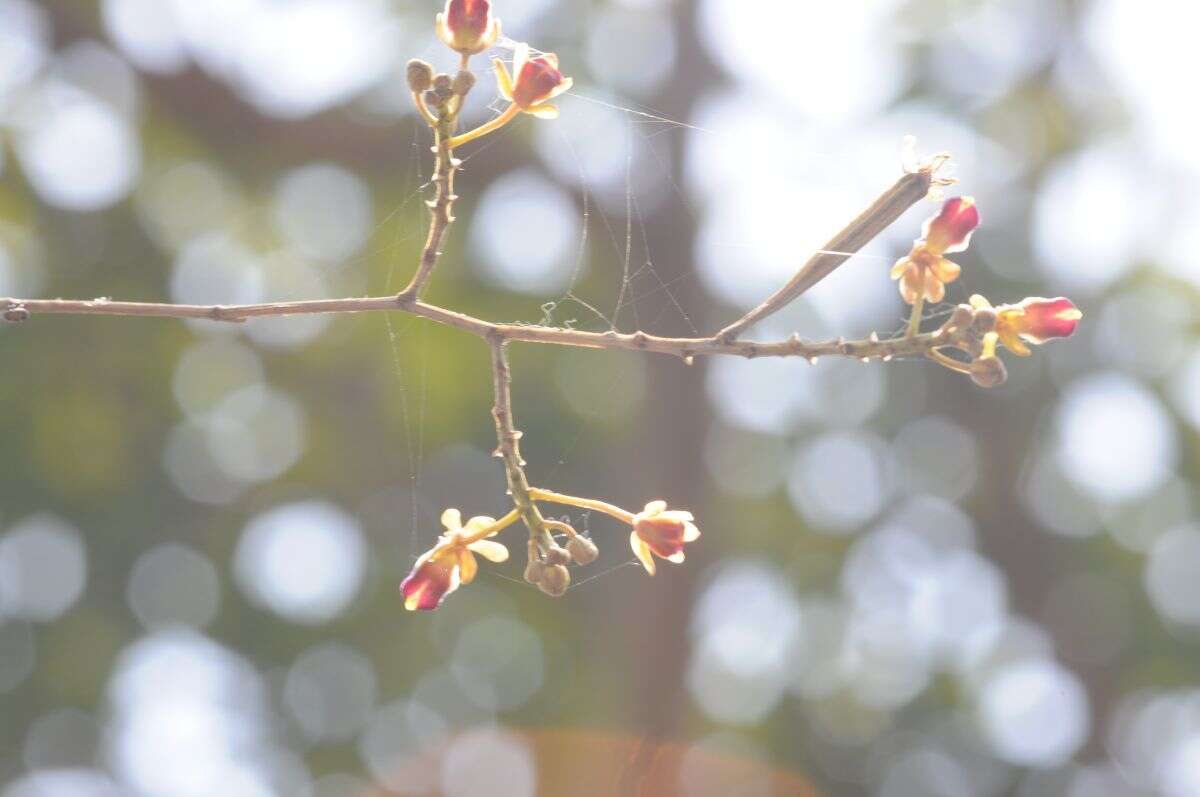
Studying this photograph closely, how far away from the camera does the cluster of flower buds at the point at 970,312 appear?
155 centimetres

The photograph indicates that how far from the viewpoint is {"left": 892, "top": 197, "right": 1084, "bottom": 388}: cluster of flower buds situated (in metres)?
1.55

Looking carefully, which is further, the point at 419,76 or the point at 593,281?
the point at 593,281

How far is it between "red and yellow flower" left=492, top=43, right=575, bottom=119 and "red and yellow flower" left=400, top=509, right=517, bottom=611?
1.87ft

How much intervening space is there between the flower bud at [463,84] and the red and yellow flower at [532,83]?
79 millimetres

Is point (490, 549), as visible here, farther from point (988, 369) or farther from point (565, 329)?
point (988, 369)

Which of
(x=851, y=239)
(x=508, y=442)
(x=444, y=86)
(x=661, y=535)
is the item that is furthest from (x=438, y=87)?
(x=661, y=535)

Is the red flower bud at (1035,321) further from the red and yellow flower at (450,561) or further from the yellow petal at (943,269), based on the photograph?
the red and yellow flower at (450,561)

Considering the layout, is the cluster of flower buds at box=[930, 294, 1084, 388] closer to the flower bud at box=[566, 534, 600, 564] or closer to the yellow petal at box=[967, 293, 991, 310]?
the yellow petal at box=[967, 293, 991, 310]

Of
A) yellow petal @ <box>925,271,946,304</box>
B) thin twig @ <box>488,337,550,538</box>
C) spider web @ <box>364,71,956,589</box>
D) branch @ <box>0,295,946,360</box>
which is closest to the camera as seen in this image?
branch @ <box>0,295,946,360</box>

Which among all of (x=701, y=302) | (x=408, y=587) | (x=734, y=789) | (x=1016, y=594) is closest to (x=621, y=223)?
(x=701, y=302)

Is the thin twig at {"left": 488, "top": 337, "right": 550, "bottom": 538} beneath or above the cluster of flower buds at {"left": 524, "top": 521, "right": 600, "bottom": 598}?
above

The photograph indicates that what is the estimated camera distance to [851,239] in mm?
1400

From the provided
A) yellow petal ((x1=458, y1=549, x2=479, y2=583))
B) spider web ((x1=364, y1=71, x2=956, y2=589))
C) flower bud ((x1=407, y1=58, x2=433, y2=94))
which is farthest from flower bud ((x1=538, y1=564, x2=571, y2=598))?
spider web ((x1=364, y1=71, x2=956, y2=589))

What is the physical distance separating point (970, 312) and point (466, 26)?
0.77 meters
